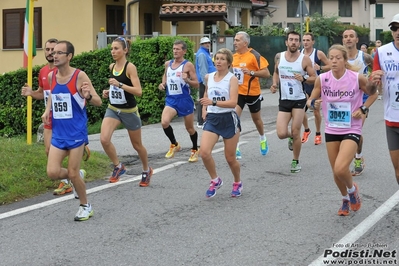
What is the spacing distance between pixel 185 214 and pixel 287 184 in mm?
2069

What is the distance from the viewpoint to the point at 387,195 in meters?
8.55

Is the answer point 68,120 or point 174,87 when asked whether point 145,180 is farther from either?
point 174,87

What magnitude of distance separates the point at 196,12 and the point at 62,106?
1472 cm

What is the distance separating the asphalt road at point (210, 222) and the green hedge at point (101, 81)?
20.6 ft

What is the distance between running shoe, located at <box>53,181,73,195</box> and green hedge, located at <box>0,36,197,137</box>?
8.05m

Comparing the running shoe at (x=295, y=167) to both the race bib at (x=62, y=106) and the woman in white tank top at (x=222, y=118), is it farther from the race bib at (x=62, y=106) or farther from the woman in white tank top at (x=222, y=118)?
the race bib at (x=62, y=106)

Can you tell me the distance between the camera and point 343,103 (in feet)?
24.5

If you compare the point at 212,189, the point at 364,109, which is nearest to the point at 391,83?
the point at 364,109

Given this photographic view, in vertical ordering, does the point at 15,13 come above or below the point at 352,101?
above

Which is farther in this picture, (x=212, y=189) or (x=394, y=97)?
(x=212, y=189)

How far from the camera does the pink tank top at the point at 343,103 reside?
739 centimetres

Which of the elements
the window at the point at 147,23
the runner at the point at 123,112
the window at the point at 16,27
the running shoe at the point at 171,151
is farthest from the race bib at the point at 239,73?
the window at the point at 147,23

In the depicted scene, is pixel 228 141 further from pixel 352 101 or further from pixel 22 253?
pixel 22 253

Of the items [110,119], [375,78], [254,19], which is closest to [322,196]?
[375,78]
